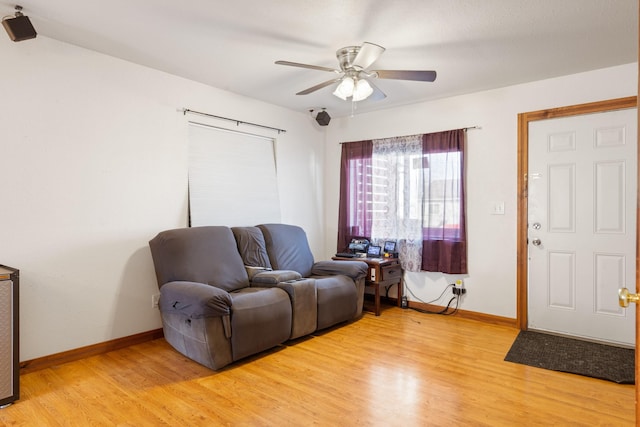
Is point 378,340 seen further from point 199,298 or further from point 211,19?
point 211,19

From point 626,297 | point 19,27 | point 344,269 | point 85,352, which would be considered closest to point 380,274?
point 344,269

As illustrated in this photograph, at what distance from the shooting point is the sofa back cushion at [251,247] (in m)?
3.64

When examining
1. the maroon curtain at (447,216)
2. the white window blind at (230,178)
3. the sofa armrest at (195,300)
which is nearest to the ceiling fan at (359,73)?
the maroon curtain at (447,216)

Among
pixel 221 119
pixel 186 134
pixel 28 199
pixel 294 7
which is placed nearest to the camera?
pixel 294 7

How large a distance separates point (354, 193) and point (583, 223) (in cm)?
244

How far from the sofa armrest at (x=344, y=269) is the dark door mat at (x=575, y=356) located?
1.50 meters

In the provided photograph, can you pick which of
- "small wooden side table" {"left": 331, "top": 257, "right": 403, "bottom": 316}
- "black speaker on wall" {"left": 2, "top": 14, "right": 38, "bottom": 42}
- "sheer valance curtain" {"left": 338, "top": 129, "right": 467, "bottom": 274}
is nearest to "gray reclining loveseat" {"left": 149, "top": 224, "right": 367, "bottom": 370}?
"small wooden side table" {"left": 331, "top": 257, "right": 403, "bottom": 316}

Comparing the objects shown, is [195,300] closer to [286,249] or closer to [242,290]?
[242,290]

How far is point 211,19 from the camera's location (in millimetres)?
2467

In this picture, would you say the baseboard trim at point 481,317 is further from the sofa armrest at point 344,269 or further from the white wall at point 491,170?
the sofa armrest at point 344,269

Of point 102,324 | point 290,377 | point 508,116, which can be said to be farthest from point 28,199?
point 508,116

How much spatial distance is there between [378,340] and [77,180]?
280cm

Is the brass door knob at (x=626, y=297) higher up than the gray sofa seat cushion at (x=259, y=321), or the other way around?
the brass door knob at (x=626, y=297)

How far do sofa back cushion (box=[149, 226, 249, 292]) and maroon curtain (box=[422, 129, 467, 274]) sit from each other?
2.09m
